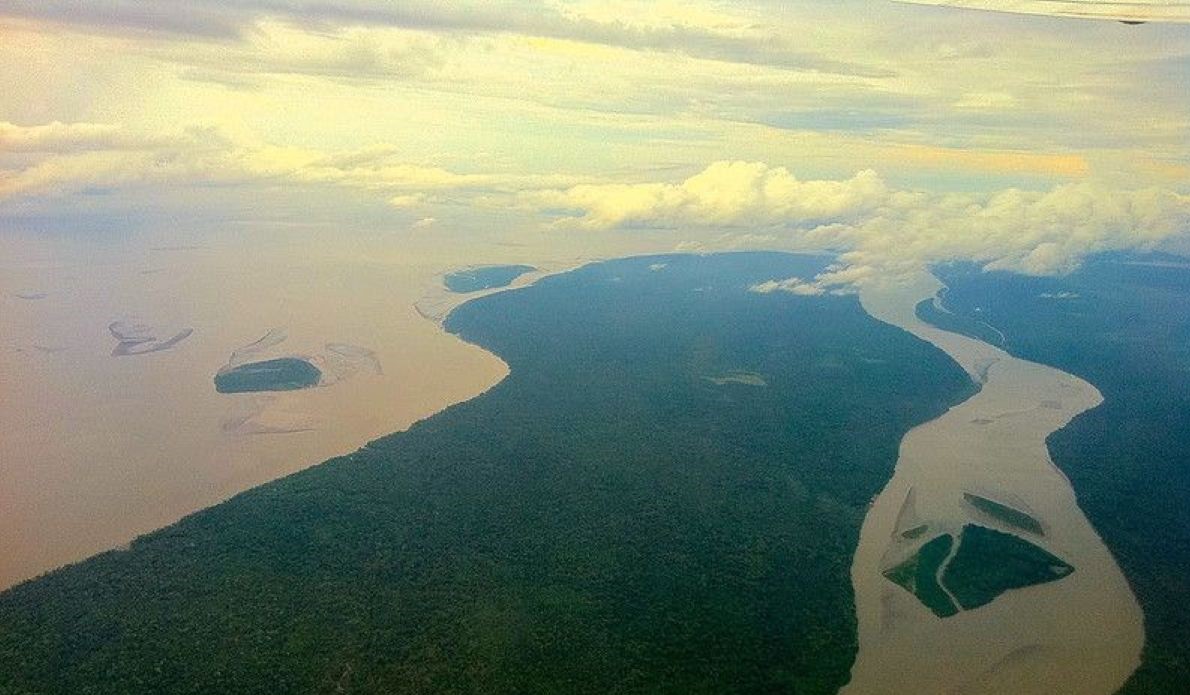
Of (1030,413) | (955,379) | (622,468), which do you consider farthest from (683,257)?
(622,468)

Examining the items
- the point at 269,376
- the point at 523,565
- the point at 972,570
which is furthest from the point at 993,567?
the point at 269,376

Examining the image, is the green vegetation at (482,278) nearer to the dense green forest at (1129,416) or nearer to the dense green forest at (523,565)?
the dense green forest at (523,565)

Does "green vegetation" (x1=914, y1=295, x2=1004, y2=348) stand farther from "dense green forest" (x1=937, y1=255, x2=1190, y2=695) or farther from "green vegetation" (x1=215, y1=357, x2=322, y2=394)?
"green vegetation" (x1=215, y1=357, x2=322, y2=394)

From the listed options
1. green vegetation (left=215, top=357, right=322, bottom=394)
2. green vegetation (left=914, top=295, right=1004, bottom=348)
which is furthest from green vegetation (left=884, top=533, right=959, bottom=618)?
green vegetation (left=914, top=295, right=1004, bottom=348)

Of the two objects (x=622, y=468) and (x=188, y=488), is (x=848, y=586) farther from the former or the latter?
(x=188, y=488)

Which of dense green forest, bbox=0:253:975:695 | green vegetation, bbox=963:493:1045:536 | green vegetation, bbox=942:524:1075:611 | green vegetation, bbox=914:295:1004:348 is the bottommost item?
green vegetation, bbox=914:295:1004:348

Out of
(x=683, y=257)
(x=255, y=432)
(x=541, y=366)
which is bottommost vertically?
(x=683, y=257)
